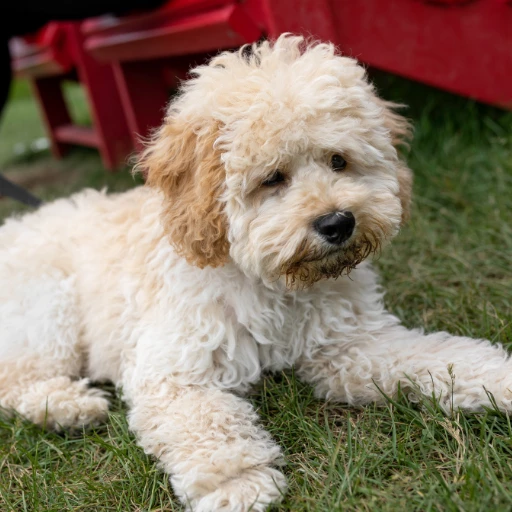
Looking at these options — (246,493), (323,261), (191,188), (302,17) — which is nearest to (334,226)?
(323,261)

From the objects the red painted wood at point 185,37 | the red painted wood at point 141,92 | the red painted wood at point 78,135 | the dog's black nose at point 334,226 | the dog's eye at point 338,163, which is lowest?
the red painted wood at point 78,135

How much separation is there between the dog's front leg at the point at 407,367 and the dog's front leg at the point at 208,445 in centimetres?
33

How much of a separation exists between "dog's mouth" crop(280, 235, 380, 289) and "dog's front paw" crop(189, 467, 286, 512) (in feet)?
2.06

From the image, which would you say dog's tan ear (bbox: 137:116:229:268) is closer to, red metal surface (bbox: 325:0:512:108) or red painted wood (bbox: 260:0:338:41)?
red painted wood (bbox: 260:0:338:41)

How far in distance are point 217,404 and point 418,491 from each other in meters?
0.76

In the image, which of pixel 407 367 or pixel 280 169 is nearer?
pixel 280 169

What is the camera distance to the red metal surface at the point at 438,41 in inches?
141

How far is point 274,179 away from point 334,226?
0.89 ft

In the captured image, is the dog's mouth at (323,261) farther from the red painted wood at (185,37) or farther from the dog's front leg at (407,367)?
the red painted wood at (185,37)

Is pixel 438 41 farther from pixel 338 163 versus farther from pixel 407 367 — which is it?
pixel 407 367

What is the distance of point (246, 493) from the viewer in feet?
6.22

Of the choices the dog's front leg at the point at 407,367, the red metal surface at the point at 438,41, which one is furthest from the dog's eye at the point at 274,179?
the red metal surface at the point at 438,41

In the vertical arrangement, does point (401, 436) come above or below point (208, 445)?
below

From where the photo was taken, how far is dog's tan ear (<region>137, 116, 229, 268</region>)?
2.18m
